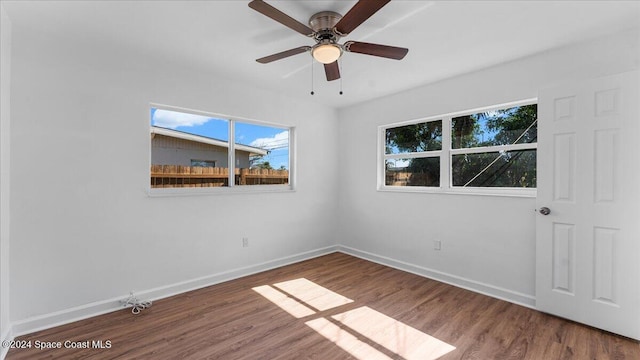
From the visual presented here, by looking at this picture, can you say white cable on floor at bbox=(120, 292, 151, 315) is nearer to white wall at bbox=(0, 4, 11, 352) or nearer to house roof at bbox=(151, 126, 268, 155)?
white wall at bbox=(0, 4, 11, 352)

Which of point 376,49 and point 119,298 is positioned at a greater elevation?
point 376,49

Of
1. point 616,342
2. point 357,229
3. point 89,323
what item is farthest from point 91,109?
point 616,342

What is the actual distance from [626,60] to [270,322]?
142 inches

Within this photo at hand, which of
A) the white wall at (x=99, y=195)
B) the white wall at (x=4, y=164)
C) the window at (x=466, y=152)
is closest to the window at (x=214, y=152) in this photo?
the white wall at (x=99, y=195)

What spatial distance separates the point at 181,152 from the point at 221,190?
620mm

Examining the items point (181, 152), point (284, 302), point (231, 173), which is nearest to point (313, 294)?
point (284, 302)

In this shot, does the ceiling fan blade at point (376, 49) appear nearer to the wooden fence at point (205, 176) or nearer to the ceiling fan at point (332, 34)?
the ceiling fan at point (332, 34)

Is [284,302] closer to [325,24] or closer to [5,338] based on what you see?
[5,338]

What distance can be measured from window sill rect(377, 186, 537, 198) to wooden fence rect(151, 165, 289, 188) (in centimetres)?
158

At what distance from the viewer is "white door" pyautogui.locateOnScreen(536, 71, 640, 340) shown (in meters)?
2.14

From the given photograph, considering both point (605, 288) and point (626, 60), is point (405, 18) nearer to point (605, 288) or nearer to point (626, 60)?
point (626, 60)

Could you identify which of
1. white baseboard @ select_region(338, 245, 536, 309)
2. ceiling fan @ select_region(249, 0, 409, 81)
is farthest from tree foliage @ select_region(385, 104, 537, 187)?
ceiling fan @ select_region(249, 0, 409, 81)

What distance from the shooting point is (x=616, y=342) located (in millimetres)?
2086

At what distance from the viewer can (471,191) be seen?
312 cm
